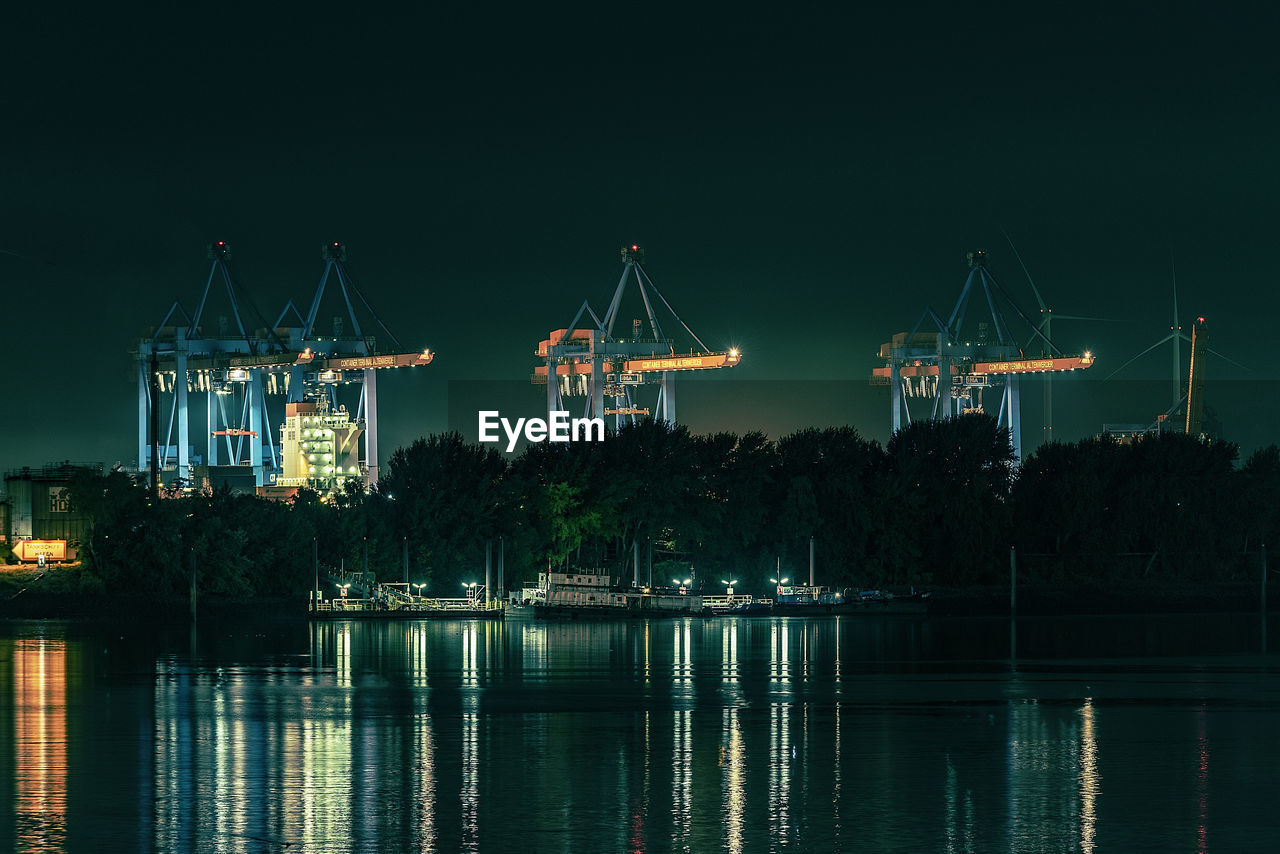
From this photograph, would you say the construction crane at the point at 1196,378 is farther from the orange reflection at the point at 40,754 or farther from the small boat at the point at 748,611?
the orange reflection at the point at 40,754

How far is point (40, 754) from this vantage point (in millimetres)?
33531

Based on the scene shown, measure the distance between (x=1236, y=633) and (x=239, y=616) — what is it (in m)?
48.6

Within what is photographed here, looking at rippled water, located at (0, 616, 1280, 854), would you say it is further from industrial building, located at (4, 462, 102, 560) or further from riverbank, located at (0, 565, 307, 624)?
industrial building, located at (4, 462, 102, 560)

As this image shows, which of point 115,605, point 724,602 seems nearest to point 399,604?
point 115,605

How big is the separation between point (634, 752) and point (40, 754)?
427 inches

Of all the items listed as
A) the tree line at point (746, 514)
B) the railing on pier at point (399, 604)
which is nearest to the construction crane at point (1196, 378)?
the tree line at point (746, 514)

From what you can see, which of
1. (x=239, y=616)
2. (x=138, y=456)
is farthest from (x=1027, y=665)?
(x=138, y=456)

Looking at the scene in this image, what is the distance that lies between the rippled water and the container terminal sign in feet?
192

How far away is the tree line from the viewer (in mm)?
98750

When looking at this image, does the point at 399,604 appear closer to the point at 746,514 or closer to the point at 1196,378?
the point at 746,514

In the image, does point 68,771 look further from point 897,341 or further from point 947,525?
point 897,341

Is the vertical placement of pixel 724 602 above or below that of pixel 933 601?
above

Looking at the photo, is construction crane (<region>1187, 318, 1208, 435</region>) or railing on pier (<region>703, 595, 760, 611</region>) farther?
construction crane (<region>1187, 318, 1208, 435</region>)

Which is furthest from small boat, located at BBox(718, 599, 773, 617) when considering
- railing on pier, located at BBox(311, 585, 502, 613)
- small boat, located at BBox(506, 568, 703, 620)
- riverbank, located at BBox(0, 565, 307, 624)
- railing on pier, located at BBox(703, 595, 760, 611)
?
riverbank, located at BBox(0, 565, 307, 624)
